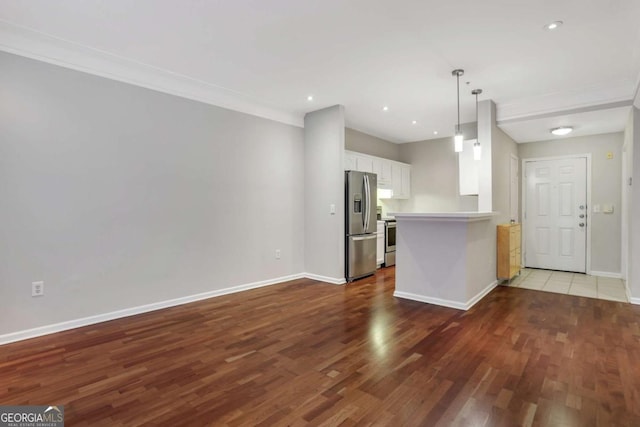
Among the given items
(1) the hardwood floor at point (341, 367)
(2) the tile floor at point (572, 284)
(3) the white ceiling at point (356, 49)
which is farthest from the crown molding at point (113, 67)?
(2) the tile floor at point (572, 284)

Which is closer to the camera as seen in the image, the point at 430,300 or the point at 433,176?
the point at 430,300

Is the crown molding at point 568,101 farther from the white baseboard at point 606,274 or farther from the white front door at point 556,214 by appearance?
the white baseboard at point 606,274

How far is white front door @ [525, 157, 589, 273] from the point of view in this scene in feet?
18.5

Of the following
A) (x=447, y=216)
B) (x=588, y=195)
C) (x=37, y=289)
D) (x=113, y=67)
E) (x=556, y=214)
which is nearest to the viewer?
(x=37, y=289)

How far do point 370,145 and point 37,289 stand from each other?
18.4 ft

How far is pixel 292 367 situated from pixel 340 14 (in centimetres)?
277

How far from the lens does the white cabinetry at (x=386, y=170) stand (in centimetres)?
566

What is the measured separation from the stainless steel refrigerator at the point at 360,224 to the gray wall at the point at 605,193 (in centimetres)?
374

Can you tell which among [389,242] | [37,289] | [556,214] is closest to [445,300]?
[389,242]

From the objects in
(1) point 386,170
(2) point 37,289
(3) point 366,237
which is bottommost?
(2) point 37,289

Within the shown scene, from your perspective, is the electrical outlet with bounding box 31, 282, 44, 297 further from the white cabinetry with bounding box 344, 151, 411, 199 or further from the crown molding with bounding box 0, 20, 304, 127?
the white cabinetry with bounding box 344, 151, 411, 199

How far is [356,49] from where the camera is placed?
3164 millimetres

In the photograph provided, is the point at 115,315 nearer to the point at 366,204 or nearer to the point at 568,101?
the point at 366,204

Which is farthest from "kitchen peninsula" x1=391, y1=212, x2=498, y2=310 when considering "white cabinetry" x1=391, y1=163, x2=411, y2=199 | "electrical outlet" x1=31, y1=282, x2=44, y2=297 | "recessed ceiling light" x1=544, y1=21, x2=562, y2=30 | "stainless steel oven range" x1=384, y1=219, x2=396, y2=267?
"electrical outlet" x1=31, y1=282, x2=44, y2=297
